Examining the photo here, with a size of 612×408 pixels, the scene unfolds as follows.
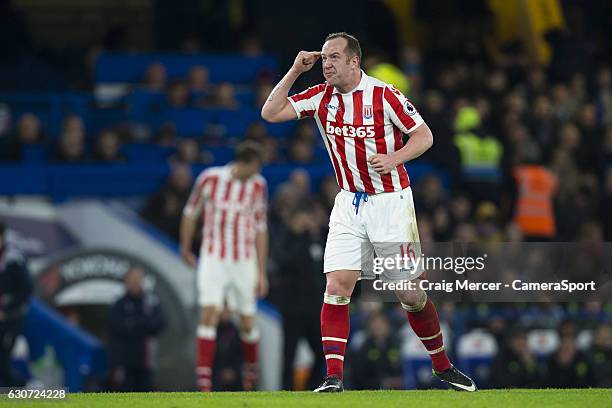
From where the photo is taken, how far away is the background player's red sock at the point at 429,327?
8992mm

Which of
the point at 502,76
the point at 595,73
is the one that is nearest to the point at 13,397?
the point at 502,76

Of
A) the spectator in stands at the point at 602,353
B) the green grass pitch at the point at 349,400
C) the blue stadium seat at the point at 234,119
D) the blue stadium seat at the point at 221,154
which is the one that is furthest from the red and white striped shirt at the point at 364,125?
the blue stadium seat at the point at 234,119

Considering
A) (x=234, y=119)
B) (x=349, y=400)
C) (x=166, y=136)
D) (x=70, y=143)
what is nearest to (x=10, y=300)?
(x=70, y=143)

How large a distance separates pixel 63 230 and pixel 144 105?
9.50 feet

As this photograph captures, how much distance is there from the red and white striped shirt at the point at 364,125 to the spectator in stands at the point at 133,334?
6033 mm

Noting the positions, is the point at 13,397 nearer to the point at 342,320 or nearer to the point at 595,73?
the point at 342,320

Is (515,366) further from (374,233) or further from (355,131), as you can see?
(355,131)

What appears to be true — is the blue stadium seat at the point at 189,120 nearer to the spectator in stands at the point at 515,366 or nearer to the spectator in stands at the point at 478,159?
the spectator in stands at the point at 478,159

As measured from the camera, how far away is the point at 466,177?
17.2m

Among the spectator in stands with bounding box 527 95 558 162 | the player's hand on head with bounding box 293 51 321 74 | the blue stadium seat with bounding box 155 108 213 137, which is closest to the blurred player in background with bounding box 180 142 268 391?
the player's hand on head with bounding box 293 51 321 74

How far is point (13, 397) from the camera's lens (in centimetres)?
870

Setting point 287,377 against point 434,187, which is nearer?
point 287,377

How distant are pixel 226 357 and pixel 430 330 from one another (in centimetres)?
562

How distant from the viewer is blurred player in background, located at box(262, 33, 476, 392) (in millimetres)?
8734
